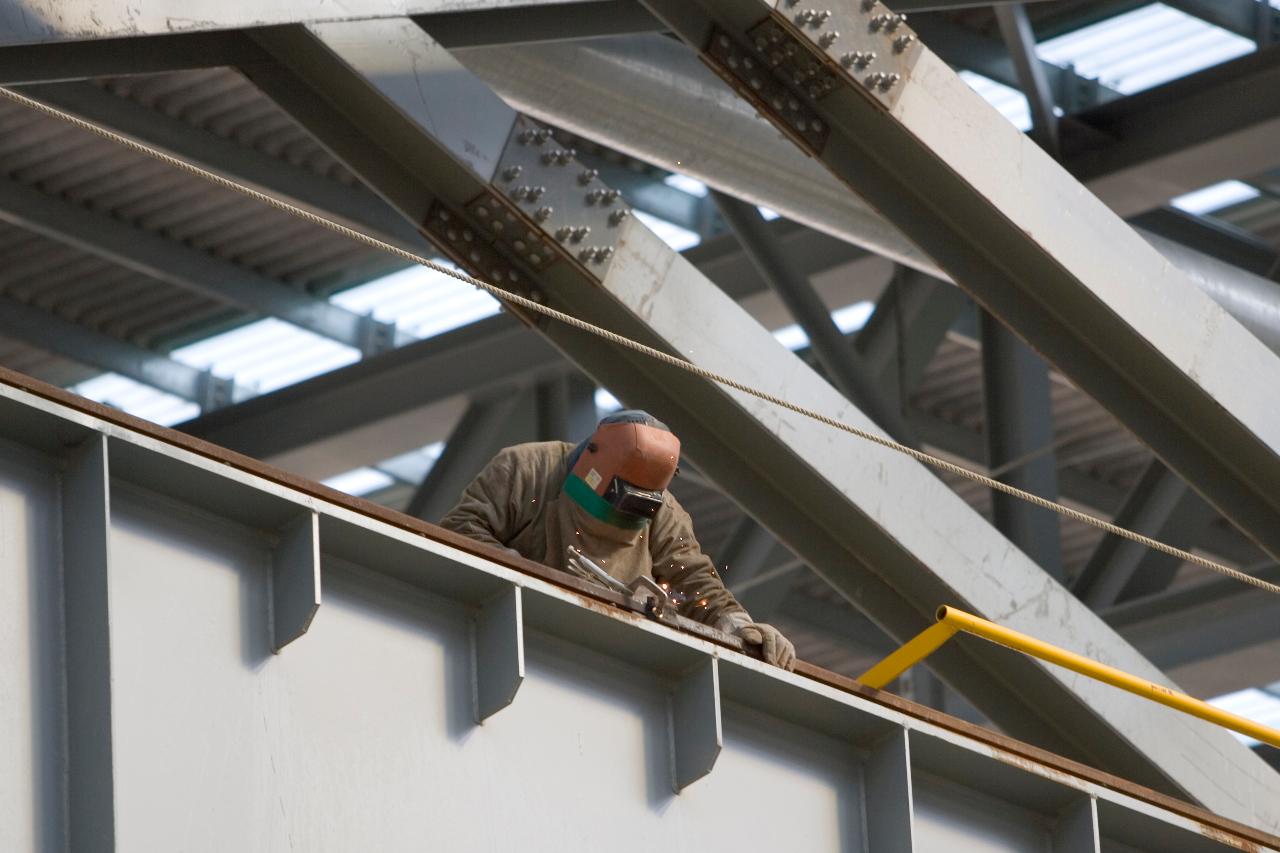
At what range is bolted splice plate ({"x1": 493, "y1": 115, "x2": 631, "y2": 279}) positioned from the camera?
34.8 feet

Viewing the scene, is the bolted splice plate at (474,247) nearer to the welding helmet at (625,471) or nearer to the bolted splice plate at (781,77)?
the bolted splice plate at (781,77)

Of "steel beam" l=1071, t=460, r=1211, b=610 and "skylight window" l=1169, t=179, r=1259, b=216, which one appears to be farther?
"skylight window" l=1169, t=179, r=1259, b=216

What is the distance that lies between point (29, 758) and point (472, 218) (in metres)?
4.79

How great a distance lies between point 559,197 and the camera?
10.7 m

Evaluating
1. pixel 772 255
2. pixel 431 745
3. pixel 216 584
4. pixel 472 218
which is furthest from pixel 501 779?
pixel 772 255

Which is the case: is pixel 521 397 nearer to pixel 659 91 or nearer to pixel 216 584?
pixel 659 91

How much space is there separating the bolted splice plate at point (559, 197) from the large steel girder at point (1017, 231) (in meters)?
0.76

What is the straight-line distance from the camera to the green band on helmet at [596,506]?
9258mm

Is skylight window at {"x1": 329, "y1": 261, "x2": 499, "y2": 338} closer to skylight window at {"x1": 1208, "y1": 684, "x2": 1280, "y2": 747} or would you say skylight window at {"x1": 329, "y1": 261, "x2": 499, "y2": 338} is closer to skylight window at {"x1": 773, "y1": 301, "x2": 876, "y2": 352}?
skylight window at {"x1": 773, "y1": 301, "x2": 876, "y2": 352}

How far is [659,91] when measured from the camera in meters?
13.6

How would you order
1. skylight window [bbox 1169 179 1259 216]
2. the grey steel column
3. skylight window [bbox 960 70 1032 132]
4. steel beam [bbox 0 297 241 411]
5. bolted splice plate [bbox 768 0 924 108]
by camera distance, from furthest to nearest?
1. steel beam [bbox 0 297 241 411]
2. skylight window [bbox 1169 179 1259 216]
3. skylight window [bbox 960 70 1032 132]
4. the grey steel column
5. bolted splice plate [bbox 768 0 924 108]

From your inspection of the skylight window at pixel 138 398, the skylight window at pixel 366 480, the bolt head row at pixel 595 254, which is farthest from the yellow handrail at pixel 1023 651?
the skylight window at pixel 366 480

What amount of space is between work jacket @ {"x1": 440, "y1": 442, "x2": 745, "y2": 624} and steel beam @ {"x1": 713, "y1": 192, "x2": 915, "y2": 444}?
5.57 meters

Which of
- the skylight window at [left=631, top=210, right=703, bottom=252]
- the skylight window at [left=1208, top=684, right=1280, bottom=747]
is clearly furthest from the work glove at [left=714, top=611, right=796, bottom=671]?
the skylight window at [left=1208, top=684, right=1280, bottom=747]
